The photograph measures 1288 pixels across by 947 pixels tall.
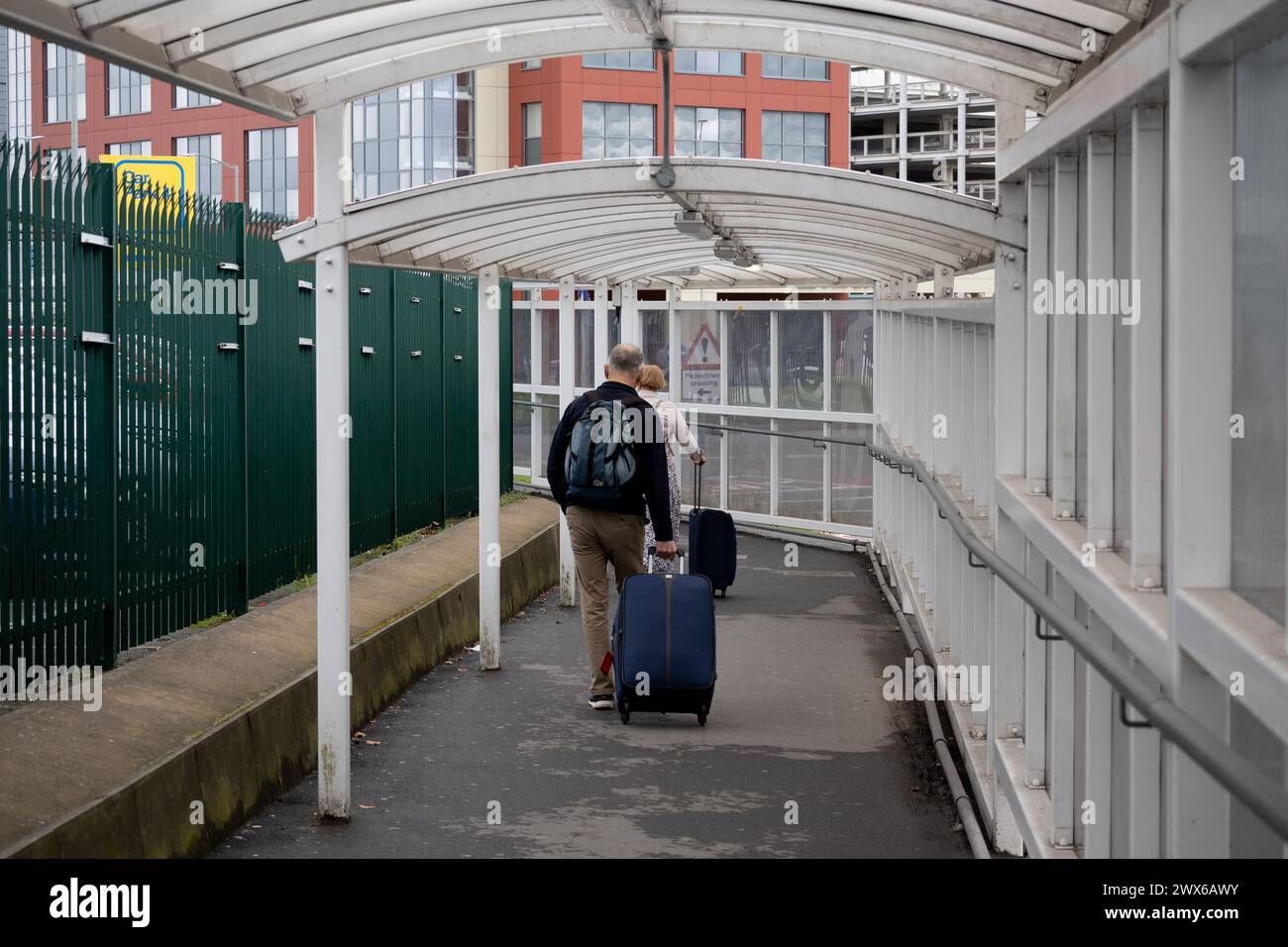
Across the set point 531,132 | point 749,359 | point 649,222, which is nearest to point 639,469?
point 649,222

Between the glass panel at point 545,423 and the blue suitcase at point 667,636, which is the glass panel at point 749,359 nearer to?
the glass panel at point 545,423

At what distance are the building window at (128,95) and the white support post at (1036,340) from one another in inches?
2267

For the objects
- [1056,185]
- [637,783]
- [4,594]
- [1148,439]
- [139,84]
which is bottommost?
[637,783]

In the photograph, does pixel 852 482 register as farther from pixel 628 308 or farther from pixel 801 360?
pixel 628 308

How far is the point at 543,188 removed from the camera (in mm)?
7270

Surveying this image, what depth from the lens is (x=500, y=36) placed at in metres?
6.72

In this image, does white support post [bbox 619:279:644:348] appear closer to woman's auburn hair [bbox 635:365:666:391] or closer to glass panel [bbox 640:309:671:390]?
woman's auburn hair [bbox 635:365:666:391]

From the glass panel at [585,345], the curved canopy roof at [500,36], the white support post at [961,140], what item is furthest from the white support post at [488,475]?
the white support post at [961,140]

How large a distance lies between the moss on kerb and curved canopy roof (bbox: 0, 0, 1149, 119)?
93.5 inches

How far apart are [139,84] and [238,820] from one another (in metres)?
57.0

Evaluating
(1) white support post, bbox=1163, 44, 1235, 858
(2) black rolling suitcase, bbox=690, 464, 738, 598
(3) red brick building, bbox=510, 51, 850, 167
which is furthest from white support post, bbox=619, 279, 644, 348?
(3) red brick building, bbox=510, 51, 850, 167
